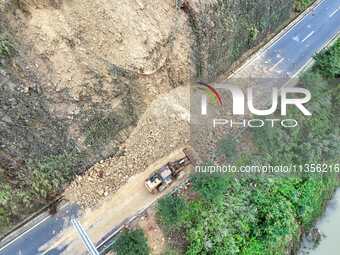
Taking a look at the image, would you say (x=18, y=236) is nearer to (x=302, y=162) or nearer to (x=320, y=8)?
(x=302, y=162)

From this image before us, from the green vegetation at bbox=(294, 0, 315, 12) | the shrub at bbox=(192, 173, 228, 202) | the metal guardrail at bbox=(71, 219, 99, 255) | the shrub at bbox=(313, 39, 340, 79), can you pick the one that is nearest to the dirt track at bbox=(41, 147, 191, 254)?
the metal guardrail at bbox=(71, 219, 99, 255)

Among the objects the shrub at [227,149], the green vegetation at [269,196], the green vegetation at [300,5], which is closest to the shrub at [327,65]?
the green vegetation at [269,196]

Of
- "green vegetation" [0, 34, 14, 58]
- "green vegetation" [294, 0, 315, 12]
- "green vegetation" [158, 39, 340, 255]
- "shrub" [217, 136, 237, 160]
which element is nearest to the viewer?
"green vegetation" [0, 34, 14, 58]

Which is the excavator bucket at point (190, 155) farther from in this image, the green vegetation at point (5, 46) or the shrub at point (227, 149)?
the green vegetation at point (5, 46)

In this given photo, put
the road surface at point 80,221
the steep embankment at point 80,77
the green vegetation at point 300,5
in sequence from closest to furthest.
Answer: the steep embankment at point 80,77 < the road surface at point 80,221 < the green vegetation at point 300,5

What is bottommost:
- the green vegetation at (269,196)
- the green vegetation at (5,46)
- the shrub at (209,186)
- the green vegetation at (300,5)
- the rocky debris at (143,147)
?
the green vegetation at (269,196)

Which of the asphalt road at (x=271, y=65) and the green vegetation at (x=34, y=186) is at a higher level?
the green vegetation at (x=34, y=186)

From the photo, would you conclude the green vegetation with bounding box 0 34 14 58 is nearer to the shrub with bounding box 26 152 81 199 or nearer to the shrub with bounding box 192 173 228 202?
the shrub with bounding box 26 152 81 199
